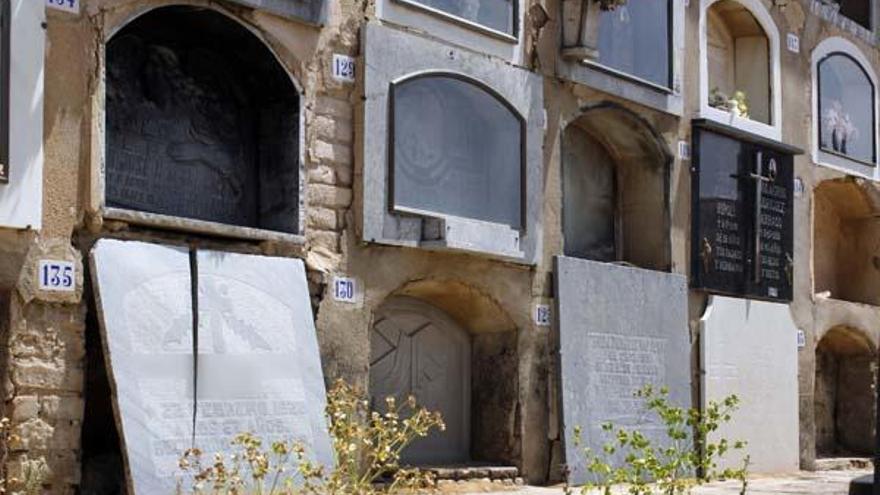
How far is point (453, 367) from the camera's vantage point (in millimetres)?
11930

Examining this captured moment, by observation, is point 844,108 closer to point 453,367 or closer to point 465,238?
point 453,367

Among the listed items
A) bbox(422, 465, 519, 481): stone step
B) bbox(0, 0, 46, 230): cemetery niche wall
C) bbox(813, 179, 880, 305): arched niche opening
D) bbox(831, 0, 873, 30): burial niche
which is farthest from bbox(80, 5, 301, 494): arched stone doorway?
bbox(831, 0, 873, 30): burial niche

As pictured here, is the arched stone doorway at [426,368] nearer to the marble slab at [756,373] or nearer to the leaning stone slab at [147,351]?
the leaning stone slab at [147,351]

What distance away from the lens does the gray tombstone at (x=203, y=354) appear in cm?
834

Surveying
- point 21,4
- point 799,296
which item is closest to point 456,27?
point 21,4

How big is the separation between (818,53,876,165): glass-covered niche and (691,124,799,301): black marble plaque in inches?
44.1

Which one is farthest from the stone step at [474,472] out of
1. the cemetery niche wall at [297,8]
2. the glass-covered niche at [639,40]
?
the glass-covered niche at [639,40]

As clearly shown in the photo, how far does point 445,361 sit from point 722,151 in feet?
12.6

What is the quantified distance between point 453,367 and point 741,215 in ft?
12.5

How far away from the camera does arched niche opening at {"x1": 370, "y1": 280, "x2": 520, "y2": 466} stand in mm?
11375

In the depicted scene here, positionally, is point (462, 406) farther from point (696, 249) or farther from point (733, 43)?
point (733, 43)

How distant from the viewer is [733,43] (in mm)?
15320

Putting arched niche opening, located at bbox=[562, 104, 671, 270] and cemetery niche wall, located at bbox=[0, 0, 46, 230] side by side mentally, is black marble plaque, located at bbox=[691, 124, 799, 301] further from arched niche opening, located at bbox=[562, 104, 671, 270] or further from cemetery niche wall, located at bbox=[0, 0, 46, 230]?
cemetery niche wall, located at bbox=[0, 0, 46, 230]

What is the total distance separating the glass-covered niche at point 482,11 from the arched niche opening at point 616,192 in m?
1.61
